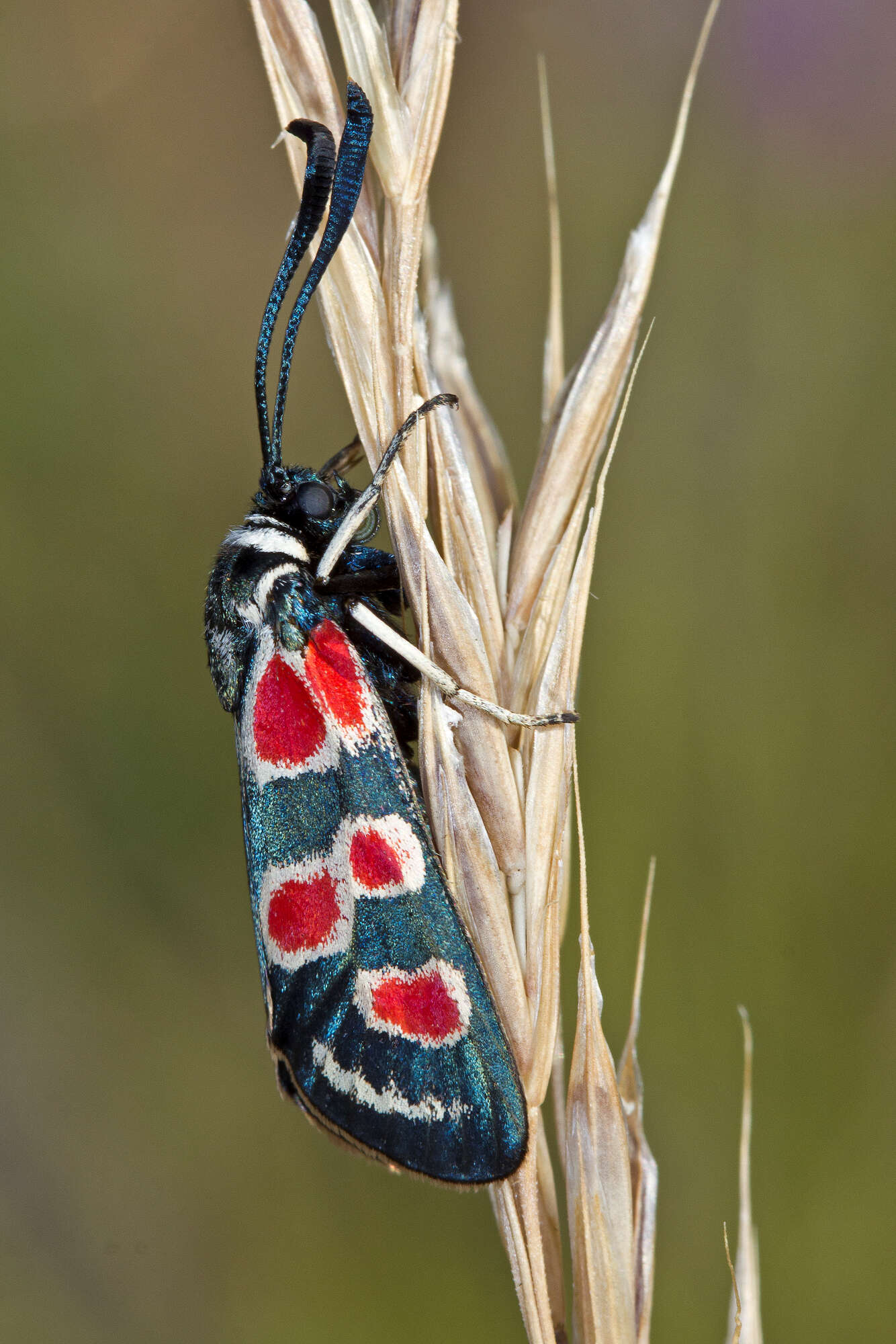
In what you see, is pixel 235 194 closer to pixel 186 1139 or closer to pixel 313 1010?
pixel 313 1010

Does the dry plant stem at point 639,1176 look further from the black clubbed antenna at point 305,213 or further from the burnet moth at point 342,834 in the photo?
the black clubbed antenna at point 305,213

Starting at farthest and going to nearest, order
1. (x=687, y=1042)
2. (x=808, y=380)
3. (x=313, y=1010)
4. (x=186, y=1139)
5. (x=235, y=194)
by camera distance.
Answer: (x=235, y=194)
(x=186, y=1139)
(x=808, y=380)
(x=687, y=1042)
(x=313, y=1010)

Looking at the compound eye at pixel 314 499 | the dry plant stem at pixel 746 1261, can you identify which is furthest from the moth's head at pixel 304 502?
the dry plant stem at pixel 746 1261

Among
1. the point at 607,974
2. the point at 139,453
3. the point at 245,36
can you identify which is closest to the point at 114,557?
the point at 139,453

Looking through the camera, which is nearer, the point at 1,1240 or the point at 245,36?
the point at 1,1240

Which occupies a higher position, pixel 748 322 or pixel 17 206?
pixel 17 206

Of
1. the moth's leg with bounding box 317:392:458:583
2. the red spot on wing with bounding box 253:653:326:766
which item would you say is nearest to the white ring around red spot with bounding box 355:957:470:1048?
the red spot on wing with bounding box 253:653:326:766

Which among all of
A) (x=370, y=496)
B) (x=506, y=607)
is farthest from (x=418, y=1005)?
(x=370, y=496)

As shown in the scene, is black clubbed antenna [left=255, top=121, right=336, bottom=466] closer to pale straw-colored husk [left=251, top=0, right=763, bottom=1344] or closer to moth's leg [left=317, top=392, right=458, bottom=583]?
pale straw-colored husk [left=251, top=0, right=763, bottom=1344]
